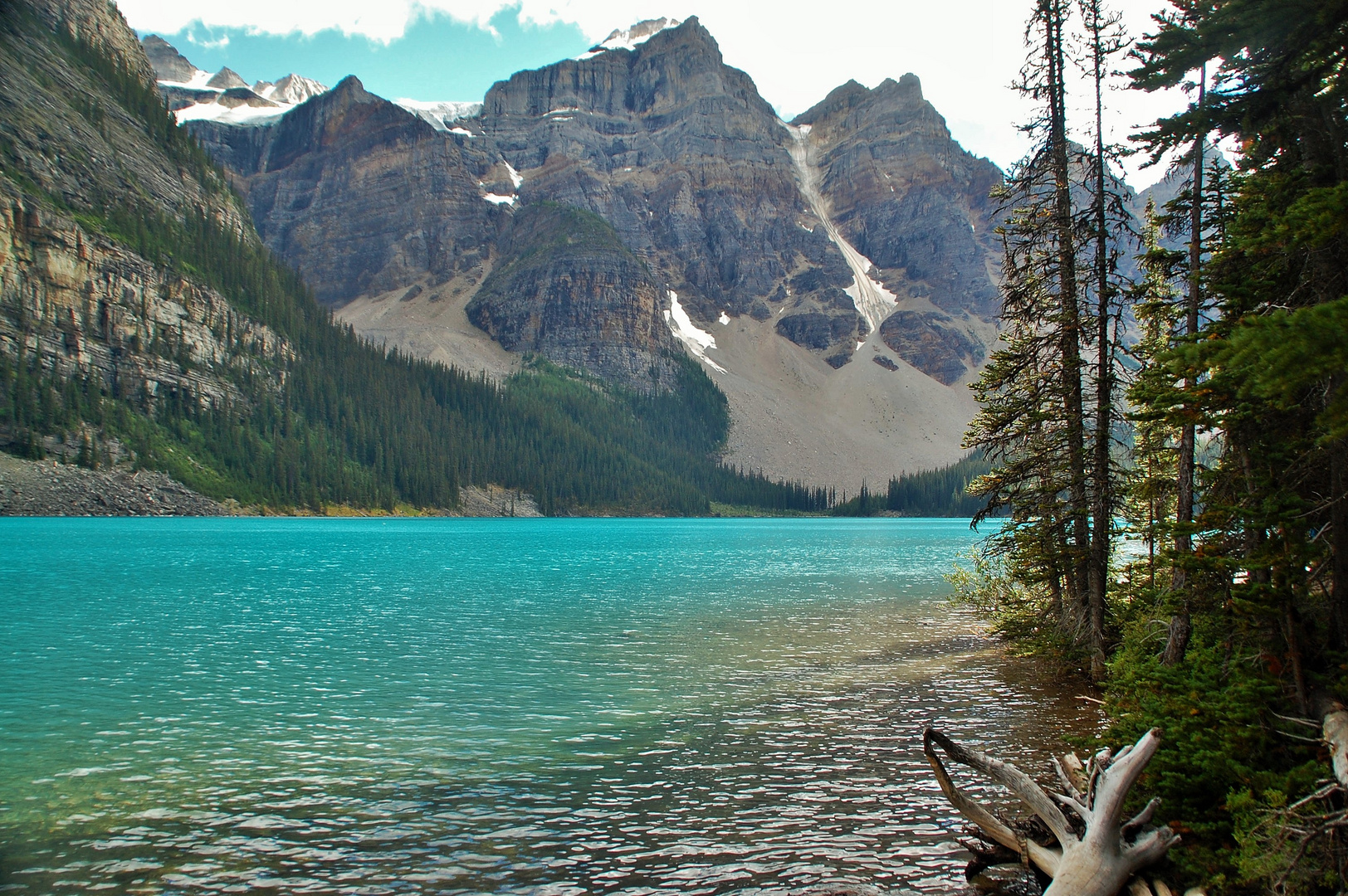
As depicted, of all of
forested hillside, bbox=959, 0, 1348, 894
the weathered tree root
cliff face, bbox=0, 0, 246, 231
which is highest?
cliff face, bbox=0, 0, 246, 231

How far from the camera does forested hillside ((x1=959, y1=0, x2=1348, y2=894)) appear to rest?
7.75 m

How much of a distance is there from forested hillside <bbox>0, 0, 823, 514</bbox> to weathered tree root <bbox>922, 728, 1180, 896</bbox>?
139 meters

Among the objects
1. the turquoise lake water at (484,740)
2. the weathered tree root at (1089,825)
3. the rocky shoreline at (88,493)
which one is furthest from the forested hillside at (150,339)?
the weathered tree root at (1089,825)

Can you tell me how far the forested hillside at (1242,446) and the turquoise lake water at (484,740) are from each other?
320 cm

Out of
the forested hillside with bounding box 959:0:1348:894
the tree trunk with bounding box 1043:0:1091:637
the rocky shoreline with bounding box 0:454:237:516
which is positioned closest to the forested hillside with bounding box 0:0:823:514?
Result: the rocky shoreline with bounding box 0:454:237:516

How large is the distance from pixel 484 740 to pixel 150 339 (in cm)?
16219

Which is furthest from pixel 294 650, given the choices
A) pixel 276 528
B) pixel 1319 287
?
pixel 276 528

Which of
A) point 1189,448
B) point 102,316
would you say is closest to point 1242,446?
point 1189,448

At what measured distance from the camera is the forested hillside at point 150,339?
428 ft

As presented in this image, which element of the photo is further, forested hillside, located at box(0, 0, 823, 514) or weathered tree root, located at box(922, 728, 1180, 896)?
forested hillside, located at box(0, 0, 823, 514)

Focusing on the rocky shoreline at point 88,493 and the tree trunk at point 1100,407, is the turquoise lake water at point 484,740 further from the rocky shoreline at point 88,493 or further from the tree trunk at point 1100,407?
the rocky shoreline at point 88,493

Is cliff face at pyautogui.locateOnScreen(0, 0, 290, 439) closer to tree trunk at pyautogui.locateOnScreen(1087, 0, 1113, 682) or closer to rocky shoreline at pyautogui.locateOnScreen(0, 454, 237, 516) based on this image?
rocky shoreline at pyautogui.locateOnScreen(0, 454, 237, 516)

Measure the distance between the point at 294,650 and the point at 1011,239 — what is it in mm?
25169

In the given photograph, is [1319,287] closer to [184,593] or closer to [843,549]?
[184,593]
